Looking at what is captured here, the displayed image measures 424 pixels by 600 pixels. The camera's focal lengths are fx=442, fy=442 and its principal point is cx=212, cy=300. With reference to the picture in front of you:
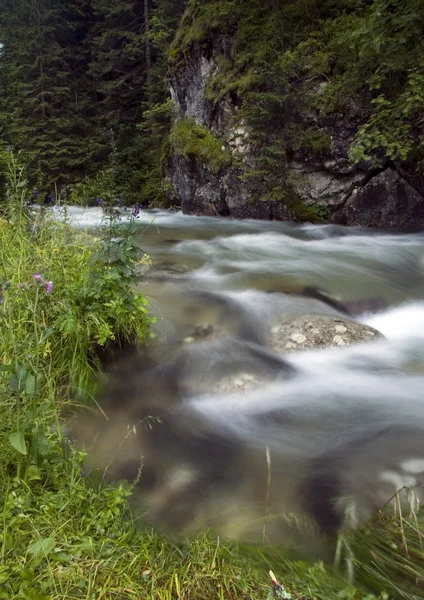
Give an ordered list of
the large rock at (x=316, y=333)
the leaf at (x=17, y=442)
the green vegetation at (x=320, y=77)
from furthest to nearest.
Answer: the green vegetation at (x=320, y=77)
the large rock at (x=316, y=333)
the leaf at (x=17, y=442)

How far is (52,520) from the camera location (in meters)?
1.77

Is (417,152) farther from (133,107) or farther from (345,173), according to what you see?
(133,107)

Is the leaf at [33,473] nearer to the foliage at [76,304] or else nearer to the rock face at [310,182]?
the foliage at [76,304]

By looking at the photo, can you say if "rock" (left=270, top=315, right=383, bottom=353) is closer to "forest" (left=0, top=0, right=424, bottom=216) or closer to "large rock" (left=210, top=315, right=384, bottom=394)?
"large rock" (left=210, top=315, right=384, bottom=394)

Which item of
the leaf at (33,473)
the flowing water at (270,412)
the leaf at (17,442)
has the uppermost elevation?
the leaf at (17,442)

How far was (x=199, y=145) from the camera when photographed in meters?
10.9

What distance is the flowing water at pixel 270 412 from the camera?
2.24m

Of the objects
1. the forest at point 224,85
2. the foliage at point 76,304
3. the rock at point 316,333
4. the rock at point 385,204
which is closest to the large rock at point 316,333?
the rock at point 316,333

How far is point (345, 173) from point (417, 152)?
1.36m

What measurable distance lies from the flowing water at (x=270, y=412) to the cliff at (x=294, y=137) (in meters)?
2.84

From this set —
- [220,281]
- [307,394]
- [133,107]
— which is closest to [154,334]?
[307,394]

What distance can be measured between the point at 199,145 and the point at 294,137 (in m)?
3.10

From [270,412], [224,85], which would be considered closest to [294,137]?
[224,85]

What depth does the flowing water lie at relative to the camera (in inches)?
88.2
